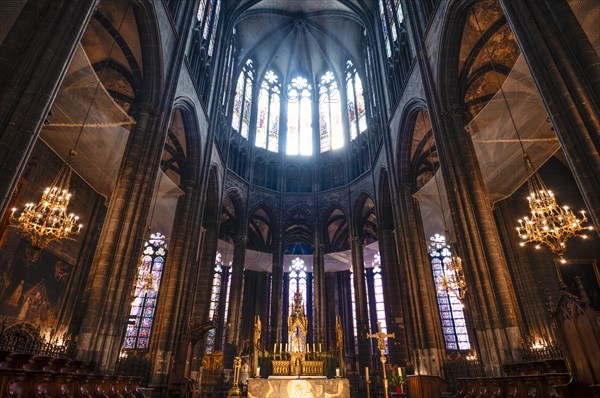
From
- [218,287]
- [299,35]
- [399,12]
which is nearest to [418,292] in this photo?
[399,12]

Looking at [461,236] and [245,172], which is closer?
[461,236]

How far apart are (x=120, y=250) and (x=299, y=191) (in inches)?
696

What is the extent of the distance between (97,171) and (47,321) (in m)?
6.65

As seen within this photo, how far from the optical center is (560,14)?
293 inches

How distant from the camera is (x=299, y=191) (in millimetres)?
27484

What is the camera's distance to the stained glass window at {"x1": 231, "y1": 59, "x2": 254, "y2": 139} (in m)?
26.8

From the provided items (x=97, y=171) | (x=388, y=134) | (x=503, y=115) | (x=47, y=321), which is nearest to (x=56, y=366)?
(x=47, y=321)

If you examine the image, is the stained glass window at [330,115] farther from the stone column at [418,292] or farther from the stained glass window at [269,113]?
the stone column at [418,292]

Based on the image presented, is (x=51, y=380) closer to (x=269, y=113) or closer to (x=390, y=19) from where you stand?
(x=390, y=19)

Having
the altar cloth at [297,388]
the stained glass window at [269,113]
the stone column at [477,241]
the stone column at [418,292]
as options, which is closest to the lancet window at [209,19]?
the stained glass window at [269,113]

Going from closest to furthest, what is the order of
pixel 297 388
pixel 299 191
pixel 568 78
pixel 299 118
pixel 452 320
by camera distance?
1. pixel 568 78
2. pixel 297 388
3. pixel 452 320
4. pixel 299 191
5. pixel 299 118

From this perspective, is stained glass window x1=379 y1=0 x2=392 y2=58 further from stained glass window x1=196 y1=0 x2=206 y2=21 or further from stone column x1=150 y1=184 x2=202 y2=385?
stone column x1=150 y1=184 x2=202 y2=385

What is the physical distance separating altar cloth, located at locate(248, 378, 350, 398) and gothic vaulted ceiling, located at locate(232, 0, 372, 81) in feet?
78.3

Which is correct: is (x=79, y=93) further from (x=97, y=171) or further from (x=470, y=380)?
(x=470, y=380)
